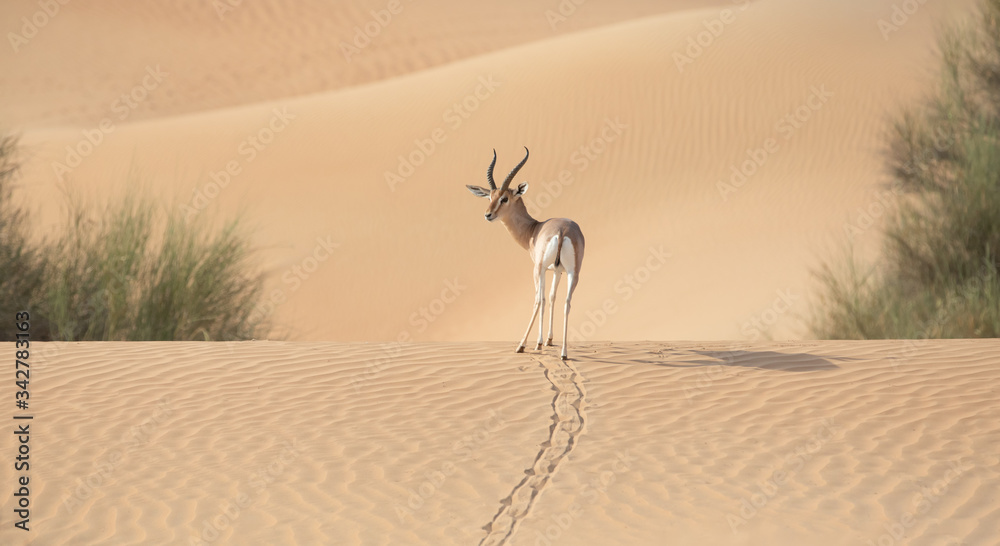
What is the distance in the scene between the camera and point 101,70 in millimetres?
44969

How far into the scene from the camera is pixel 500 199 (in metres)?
8.24

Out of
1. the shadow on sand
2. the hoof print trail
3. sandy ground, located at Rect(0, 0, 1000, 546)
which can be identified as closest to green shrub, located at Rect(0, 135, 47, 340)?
sandy ground, located at Rect(0, 0, 1000, 546)

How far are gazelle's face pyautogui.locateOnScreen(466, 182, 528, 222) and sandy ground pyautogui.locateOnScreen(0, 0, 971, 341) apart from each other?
6797 mm

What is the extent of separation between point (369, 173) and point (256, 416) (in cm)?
1693

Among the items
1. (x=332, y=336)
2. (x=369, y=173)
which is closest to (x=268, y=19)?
(x=369, y=173)

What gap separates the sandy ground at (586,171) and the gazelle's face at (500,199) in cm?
680

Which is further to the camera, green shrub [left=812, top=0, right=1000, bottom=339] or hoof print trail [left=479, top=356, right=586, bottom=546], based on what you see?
green shrub [left=812, top=0, right=1000, bottom=339]

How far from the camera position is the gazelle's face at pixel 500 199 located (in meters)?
8.20

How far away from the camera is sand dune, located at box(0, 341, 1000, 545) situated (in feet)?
17.3

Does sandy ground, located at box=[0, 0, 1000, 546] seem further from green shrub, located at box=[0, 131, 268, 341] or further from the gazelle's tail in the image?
green shrub, located at box=[0, 131, 268, 341]

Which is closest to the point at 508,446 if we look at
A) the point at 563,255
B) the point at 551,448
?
the point at 551,448

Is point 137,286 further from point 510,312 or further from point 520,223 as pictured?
point 510,312

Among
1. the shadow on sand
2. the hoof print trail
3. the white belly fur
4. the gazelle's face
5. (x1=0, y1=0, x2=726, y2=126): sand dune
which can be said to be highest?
(x1=0, y1=0, x2=726, y2=126): sand dune

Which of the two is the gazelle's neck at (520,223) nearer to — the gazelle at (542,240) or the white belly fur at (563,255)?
the gazelle at (542,240)
